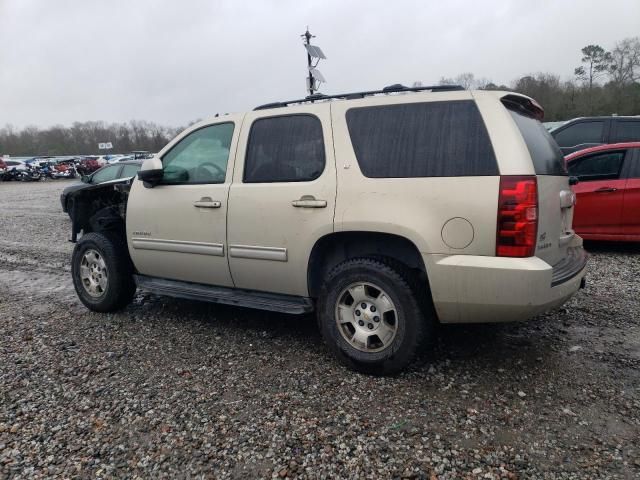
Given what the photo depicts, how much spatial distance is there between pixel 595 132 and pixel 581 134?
255 mm

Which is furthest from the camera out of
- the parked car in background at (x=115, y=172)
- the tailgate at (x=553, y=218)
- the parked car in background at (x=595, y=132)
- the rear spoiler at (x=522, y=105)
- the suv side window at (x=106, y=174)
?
the suv side window at (x=106, y=174)

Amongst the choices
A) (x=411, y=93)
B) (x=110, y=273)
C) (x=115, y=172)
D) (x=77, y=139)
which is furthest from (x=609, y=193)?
(x=77, y=139)

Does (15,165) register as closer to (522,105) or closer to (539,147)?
(522,105)

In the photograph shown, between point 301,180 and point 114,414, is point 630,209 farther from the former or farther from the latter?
point 114,414

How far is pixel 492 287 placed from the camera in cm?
285

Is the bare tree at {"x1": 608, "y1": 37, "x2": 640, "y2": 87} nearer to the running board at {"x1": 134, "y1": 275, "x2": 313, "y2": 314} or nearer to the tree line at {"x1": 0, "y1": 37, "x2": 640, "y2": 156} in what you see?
the tree line at {"x1": 0, "y1": 37, "x2": 640, "y2": 156}

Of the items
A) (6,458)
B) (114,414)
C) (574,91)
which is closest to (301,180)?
(114,414)

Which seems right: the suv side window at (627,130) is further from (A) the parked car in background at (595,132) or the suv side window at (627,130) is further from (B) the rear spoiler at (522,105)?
(B) the rear spoiler at (522,105)

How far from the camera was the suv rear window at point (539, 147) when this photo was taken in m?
3.02

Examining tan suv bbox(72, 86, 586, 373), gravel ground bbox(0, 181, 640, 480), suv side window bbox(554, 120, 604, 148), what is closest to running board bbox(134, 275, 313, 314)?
tan suv bbox(72, 86, 586, 373)

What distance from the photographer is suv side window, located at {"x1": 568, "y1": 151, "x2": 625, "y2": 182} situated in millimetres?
6770

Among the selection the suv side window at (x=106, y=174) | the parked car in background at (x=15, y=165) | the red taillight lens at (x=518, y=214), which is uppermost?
the red taillight lens at (x=518, y=214)

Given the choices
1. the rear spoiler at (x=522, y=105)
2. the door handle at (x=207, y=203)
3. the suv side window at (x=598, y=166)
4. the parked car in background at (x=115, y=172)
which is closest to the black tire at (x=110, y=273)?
the door handle at (x=207, y=203)

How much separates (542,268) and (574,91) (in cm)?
4218
